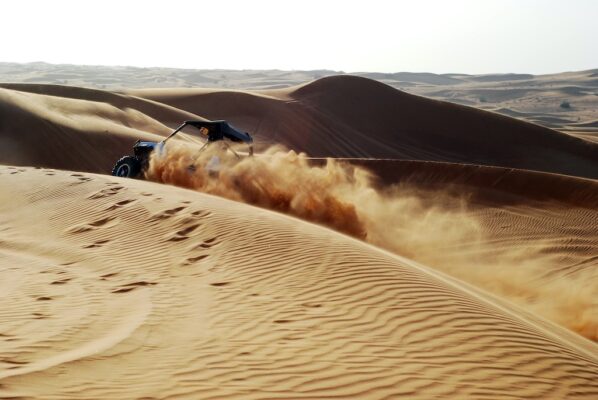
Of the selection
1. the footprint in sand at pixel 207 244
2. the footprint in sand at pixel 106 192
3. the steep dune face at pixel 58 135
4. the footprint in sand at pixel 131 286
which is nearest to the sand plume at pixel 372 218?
the footprint in sand at pixel 106 192

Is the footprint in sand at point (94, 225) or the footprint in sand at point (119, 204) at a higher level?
the footprint in sand at point (119, 204)

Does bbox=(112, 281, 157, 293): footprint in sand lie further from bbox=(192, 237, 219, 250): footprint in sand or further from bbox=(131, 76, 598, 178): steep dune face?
bbox=(131, 76, 598, 178): steep dune face

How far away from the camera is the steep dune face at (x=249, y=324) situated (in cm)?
409

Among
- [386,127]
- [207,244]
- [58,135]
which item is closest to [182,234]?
[207,244]

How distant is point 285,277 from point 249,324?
153 cm

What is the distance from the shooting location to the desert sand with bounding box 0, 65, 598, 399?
4.25m

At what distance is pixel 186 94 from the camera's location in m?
41.5

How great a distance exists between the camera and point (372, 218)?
45.2 ft

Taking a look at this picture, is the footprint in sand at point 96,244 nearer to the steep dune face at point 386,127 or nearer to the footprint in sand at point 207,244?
the footprint in sand at point 207,244

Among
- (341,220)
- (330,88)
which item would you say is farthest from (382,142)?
(341,220)

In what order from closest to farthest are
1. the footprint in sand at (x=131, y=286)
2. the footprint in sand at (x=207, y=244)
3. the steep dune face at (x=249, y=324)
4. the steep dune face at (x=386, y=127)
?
the steep dune face at (x=249, y=324)
the footprint in sand at (x=131, y=286)
the footprint in sand at (x=207, y=244)
the steep dune face at (x=386, y=127)

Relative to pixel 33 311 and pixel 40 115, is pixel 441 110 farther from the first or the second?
pixel 33 311

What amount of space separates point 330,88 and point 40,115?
2626 centimetres

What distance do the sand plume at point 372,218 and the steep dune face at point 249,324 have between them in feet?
11.2
